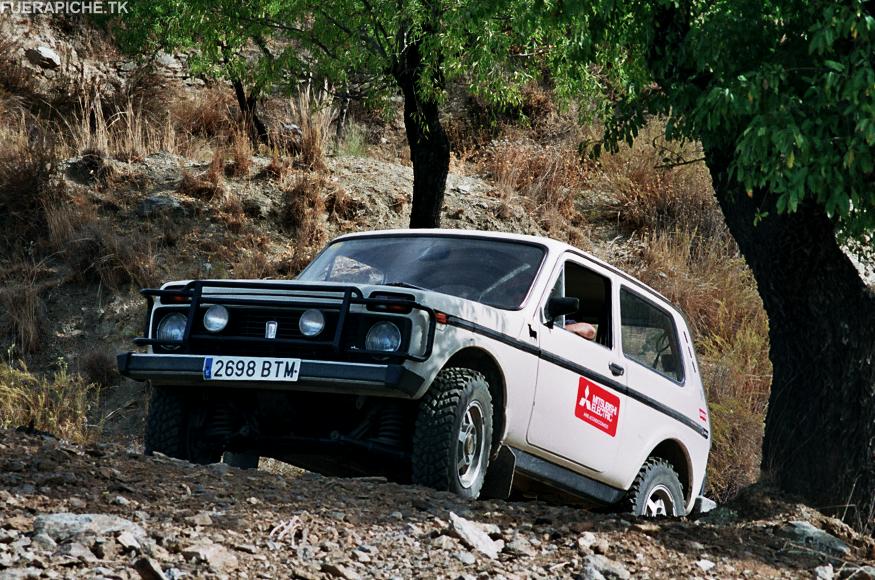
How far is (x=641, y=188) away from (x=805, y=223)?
38.6 feet

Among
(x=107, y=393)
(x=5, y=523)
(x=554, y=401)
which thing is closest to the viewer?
(x=5, y=523)

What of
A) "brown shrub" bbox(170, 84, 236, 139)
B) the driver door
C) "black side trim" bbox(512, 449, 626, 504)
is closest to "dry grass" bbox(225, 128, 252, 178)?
"brown shrub" bbox(170, 84, 236, 139)

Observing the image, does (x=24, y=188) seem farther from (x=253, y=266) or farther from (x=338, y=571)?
(x=338, y=571)

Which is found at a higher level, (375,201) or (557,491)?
(375,201)

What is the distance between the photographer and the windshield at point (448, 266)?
24.4 feet

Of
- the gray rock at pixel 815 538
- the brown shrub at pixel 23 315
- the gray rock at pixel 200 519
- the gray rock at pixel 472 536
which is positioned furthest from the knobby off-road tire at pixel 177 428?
the brown shrub at pixel 23 315

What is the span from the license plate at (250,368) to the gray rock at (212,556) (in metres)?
1.55

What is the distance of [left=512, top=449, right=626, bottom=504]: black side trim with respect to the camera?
7.21 m

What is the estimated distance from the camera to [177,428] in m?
7.13

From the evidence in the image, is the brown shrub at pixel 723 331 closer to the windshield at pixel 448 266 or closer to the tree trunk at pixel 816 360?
the tree trunk at pixel 816 360

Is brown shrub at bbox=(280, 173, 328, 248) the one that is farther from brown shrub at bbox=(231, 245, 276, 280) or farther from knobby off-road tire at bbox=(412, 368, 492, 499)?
knobby off-road tire at bbox=(412, 368, 492, 499)

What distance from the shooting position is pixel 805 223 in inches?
298

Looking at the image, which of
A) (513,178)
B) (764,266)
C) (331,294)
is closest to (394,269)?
(331,294)

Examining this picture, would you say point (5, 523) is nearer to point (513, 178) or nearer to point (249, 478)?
point (249, 478)
